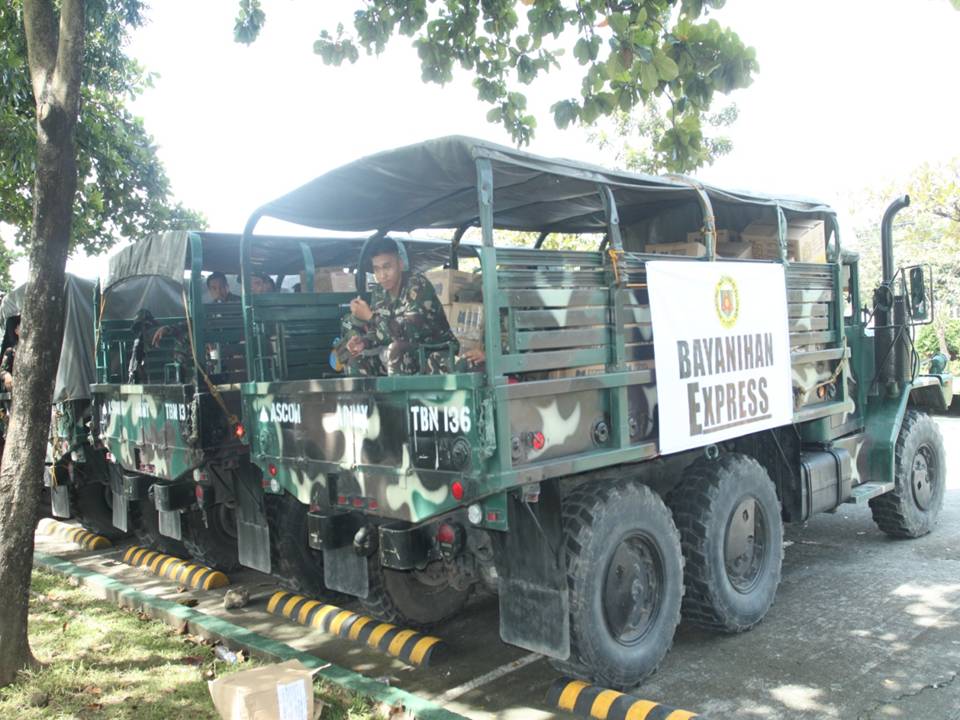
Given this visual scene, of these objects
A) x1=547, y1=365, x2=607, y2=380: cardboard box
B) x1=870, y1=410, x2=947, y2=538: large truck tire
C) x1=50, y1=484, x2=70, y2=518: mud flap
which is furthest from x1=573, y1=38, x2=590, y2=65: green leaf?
x1=50, y1=484, x2=70, y2=518: mud flap

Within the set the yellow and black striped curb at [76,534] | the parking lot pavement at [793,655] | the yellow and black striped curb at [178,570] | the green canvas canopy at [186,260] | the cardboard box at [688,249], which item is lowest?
the parking lot pavement at [793,655]

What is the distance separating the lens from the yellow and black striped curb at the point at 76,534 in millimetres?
8000

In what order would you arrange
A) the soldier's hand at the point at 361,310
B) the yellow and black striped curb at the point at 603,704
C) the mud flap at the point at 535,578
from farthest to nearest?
the soldier's hand at the point at 361,310
the mud flap at the point at 535,578
the yellow and black striped curb at the point at 603,704

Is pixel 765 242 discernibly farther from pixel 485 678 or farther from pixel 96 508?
pixel 96 508

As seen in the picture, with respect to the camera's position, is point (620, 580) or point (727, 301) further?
point (727, 301)

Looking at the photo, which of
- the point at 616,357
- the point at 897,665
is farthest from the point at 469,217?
the point at 897,665

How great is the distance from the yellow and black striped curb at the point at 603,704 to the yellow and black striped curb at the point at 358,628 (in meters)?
0.93

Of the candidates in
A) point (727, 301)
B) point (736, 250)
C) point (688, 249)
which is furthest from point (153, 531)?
point (736, 250)

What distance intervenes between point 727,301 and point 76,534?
6727mm

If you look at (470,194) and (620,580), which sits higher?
(470,194)

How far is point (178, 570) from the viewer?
22.3 ft

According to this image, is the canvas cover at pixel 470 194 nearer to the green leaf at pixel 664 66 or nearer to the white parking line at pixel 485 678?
the green leaf at pixel 664 66

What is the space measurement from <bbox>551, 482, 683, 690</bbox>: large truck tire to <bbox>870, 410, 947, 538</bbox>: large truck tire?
130 inches

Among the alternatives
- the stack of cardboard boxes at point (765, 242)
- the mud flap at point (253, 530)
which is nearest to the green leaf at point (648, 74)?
the stack of cardboard boxes at point (765, 242)
